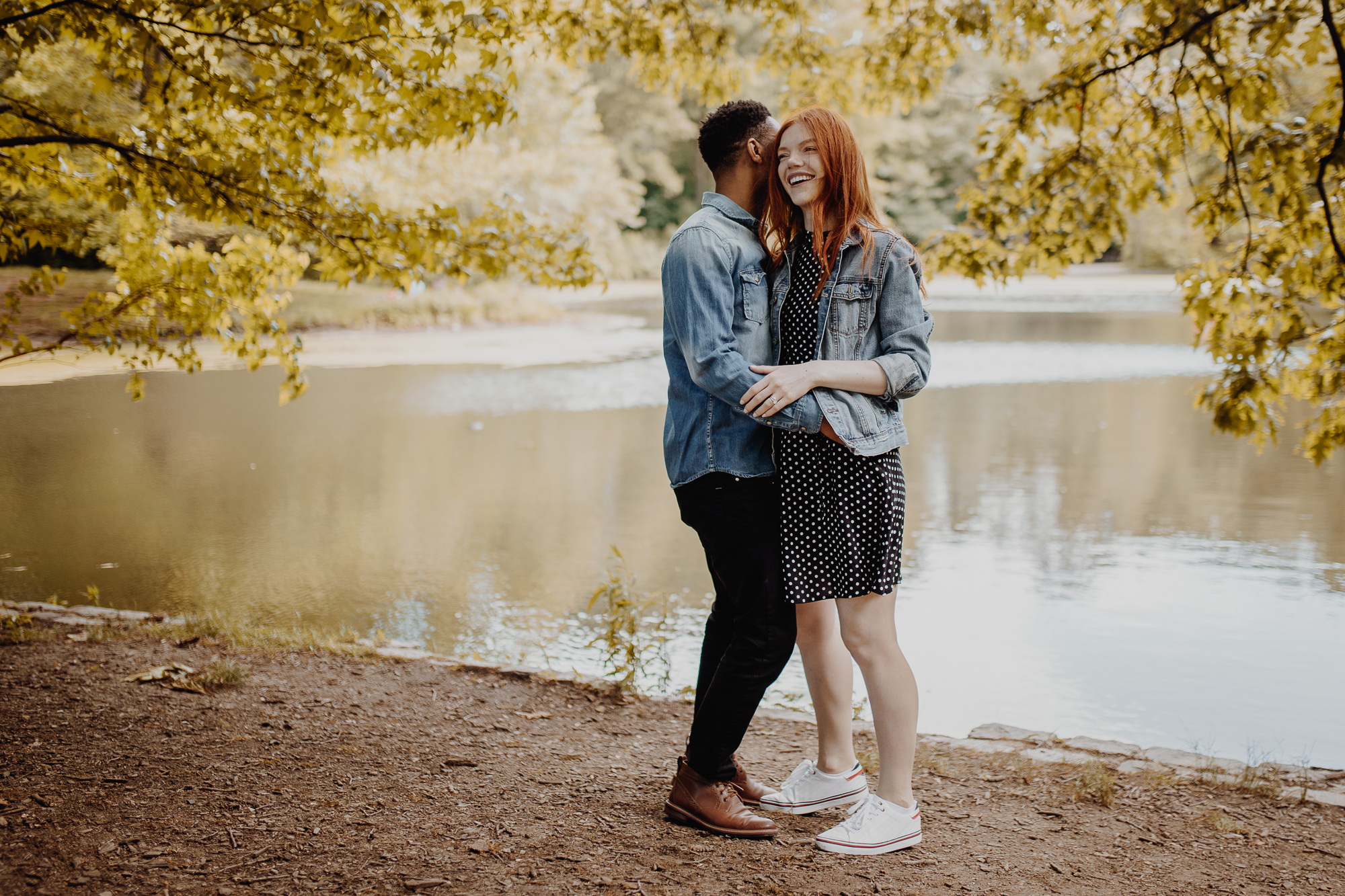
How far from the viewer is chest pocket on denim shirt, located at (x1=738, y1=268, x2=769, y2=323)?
260cm

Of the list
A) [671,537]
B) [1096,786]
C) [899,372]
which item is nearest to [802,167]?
[899,372]

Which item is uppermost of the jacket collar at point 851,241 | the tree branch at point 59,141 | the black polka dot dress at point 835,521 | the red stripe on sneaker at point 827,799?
the tree branch at point 59,141

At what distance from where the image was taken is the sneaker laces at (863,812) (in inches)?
106

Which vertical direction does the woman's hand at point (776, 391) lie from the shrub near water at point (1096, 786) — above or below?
above

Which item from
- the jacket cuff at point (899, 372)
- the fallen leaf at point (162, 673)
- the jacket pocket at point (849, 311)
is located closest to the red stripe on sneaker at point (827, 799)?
the jacket cuff at point (899, 372)

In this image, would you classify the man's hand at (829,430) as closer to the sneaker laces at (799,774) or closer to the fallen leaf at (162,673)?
the sneaker laces at (799,774)

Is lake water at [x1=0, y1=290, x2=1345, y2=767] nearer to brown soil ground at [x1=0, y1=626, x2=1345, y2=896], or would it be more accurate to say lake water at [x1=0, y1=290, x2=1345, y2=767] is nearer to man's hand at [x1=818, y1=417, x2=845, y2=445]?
brown soil ground at [x1=0, y1=626, x2=1345, y2=896]

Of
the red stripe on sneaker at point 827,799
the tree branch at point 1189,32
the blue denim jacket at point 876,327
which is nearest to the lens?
the blue denim jacket at point 876,327

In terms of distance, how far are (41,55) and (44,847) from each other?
1946 cm

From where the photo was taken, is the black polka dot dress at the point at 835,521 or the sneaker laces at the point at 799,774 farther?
the sneaker laces at the point at 799,774

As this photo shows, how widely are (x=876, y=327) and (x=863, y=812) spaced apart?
1.28 m

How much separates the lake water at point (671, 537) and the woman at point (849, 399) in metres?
1.75

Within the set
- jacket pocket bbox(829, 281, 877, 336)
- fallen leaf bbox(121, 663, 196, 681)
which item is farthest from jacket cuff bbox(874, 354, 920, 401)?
fallen leaf bbox(121, 663, 196, 681)

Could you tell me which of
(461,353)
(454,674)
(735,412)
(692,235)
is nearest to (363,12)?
(692,235)
